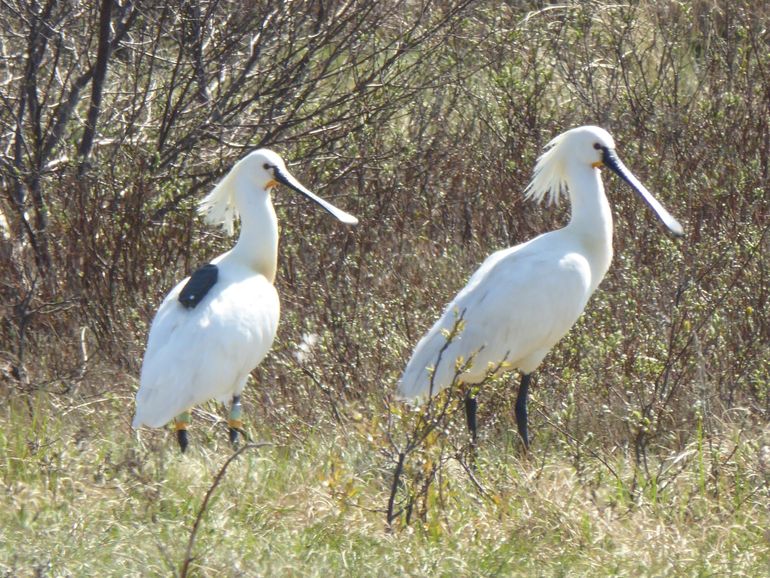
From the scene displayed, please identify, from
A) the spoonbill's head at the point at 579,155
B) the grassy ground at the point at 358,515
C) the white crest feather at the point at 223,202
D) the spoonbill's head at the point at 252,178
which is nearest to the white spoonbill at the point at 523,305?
the spoonbill's head at the point at 579,155

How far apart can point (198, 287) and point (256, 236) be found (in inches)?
23.9

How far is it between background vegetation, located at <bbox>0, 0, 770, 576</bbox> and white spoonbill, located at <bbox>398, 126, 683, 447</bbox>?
0.20 m

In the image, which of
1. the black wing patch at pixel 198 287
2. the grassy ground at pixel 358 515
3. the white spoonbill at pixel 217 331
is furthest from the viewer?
the black wing patch at pixel 198 287

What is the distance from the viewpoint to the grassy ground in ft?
13.3

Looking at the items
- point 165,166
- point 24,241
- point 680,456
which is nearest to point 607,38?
point 165,166

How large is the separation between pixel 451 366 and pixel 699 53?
6.52 meters

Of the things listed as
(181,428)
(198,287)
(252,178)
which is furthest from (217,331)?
(252,178)

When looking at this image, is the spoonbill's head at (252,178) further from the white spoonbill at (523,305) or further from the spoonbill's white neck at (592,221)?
the spoonbill's white neck at (592,221)

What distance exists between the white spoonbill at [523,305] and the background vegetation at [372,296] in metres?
0.20

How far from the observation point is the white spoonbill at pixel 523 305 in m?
5.85

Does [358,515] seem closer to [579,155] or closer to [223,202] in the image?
[579,155]

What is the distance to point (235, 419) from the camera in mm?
5914

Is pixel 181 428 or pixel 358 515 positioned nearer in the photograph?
pixel 358 515

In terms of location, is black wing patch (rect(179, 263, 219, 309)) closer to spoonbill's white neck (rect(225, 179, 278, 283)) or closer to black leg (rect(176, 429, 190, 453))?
spoonbill's white neck (rect(225, 179, 278, 283))
